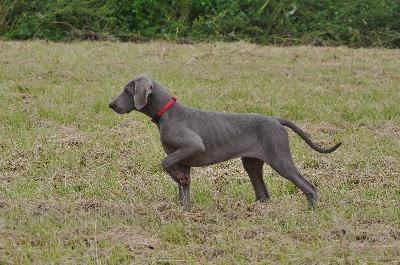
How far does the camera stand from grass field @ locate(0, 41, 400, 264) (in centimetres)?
469

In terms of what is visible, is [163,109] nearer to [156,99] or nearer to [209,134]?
[156,99]

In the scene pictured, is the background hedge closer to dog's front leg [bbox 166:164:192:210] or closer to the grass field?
the grass field

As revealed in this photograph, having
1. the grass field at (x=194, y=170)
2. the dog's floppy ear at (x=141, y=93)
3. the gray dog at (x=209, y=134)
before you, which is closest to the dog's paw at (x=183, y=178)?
the gray dog at (x=209, y=134)

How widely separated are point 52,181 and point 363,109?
14.4ft

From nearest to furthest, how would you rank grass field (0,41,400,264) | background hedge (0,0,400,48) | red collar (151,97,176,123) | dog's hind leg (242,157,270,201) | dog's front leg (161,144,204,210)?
1. grass field (0,41,400,264)
2. dog's front leg (161,144,204,210)
3. red collar (151,97,176,123)
4. dog's hind leg (242,157,270,201)
5. background hedge (0,0,400,48)

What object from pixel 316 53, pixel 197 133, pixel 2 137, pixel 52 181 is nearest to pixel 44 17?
pixel 316 53

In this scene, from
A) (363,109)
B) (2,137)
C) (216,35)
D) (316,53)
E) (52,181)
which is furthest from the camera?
(216,35)

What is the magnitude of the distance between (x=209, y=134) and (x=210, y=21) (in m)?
10.8

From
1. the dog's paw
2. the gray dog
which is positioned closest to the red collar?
the gray dog

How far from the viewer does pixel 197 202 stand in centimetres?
586

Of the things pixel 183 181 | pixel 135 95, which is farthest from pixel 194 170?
pixel 135 95

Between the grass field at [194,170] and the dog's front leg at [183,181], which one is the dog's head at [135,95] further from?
the grass field at [194,170]

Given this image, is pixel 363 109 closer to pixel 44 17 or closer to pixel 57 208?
pixel 57 208

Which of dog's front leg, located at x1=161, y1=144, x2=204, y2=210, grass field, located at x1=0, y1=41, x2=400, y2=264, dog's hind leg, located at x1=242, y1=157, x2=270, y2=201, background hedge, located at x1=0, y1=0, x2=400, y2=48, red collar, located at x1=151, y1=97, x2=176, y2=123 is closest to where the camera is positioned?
grass field, located at x1=0, y1=41, x2=400, y2=264
